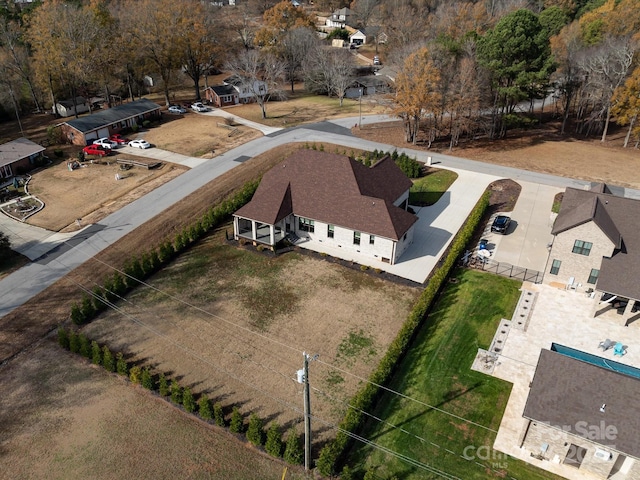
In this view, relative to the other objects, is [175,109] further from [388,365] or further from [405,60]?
[388,365]

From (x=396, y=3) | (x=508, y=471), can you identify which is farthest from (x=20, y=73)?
(x=396, y=3)

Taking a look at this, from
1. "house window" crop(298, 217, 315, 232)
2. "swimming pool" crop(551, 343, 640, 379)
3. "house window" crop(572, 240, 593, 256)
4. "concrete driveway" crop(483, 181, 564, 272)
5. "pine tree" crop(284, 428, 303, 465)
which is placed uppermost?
"house window" crop(572, 240, 593, 256)

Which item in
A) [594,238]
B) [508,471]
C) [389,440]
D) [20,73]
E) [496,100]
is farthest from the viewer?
[20,73]

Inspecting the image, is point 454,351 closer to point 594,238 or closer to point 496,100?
point 594,238

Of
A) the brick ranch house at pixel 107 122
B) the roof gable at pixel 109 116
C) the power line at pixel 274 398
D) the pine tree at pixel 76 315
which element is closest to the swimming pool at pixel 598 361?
the power line at pixel 274 398

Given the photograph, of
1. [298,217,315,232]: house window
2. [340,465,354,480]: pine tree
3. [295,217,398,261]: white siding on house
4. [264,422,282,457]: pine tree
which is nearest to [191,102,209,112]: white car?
[295,217,398,261]: white siding on house

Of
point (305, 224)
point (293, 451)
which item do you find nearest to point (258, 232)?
point (305, 224)

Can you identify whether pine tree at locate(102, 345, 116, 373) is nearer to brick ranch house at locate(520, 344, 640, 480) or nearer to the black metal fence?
brick ranch house at locate(520, 344, 640, 480)
